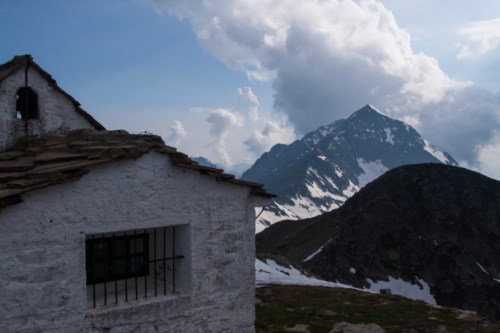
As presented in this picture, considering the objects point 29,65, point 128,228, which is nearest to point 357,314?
point 128,228

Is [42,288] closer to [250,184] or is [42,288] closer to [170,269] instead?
[170,269]

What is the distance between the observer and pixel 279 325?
14398mm

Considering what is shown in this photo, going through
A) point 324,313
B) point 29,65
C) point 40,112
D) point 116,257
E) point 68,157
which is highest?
point 29,65

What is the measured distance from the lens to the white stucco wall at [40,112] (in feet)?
A: 32.8

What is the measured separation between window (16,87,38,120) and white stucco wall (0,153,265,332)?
162 inches

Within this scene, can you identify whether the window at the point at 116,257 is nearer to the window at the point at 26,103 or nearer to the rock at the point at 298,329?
the window at the point at 26,103

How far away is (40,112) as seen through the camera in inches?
419

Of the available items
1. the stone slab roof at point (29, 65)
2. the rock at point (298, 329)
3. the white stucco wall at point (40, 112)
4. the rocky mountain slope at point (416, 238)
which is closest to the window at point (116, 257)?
the white stucco wall at point (40, 112)

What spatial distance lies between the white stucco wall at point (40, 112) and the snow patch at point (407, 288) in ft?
211

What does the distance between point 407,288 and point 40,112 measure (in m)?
69.5

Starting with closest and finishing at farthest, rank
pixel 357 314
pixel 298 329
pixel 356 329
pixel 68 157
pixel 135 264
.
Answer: pixel 68 157 → pixel 135 264 → pixel 356 329 → pixel 298 329 → pixel 357 314

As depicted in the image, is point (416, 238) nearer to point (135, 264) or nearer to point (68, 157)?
point (135, 264)

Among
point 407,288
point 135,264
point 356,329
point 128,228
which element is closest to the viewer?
point 128,228

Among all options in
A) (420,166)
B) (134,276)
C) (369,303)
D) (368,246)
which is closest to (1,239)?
(134,276)
